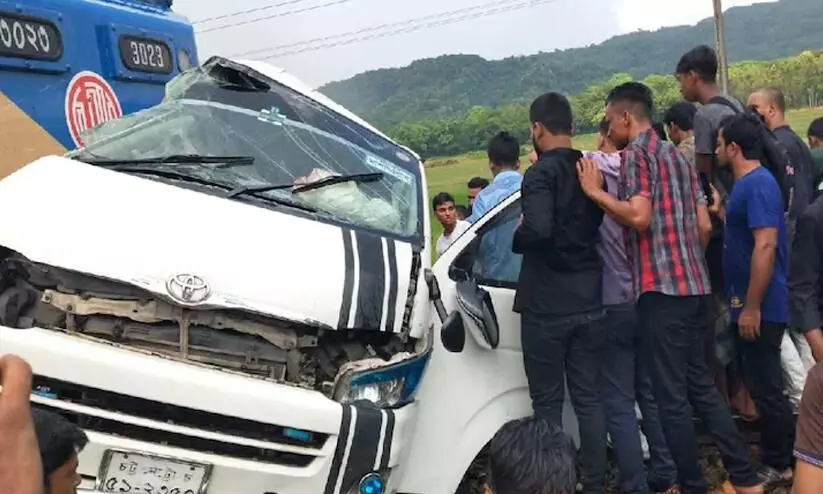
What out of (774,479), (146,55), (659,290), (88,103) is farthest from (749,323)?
(146,55)

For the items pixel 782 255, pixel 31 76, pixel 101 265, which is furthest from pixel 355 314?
pixel 31 76

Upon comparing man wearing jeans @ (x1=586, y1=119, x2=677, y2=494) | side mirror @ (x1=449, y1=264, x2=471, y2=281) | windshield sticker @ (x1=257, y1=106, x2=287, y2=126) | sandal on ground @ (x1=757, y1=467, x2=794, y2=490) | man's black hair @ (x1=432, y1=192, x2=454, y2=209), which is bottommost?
sandal on ground @ (x1=757, y1=467, x2=794, y2=490)

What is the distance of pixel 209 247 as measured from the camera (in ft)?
11.0

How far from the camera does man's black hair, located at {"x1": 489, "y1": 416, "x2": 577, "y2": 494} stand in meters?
2.09

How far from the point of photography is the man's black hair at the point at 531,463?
6.87ft

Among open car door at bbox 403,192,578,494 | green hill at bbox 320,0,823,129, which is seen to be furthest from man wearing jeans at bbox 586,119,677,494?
green hill at bbox 320,0,823,129

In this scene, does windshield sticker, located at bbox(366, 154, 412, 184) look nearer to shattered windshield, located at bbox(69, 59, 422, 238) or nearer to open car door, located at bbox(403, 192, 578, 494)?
shattered windshield, located at bbox(69, 59, 422, 238)

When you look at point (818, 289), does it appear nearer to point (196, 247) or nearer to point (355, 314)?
point (355, 314)

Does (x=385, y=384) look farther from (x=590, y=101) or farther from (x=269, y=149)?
(x=590, y=101)

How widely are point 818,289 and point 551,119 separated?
1789mm

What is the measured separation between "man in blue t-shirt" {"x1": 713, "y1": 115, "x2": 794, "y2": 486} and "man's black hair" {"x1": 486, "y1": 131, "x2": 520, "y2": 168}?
157 cm

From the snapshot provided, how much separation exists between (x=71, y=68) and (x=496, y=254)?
3.11 meters

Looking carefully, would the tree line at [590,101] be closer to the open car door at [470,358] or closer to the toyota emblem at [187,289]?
the open car door at [470,358]

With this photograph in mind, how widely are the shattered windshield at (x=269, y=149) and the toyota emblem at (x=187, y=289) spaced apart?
1.95 ft
